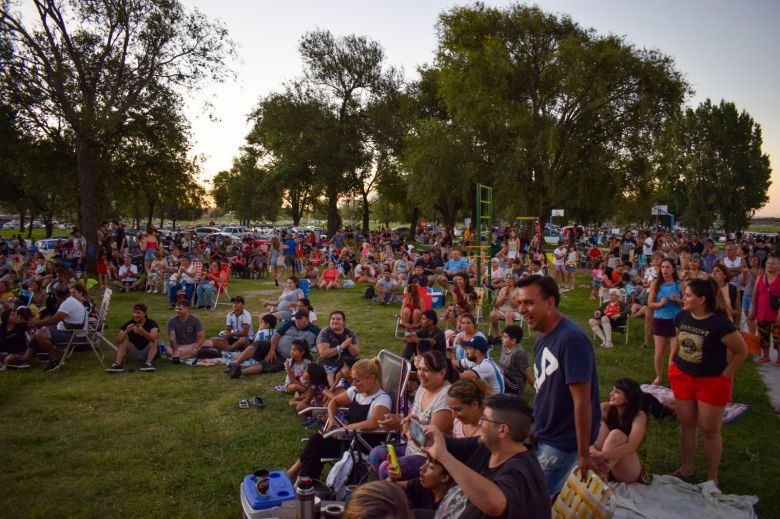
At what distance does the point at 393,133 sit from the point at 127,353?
2962 centimetres

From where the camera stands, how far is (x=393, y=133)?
36406 millimetres

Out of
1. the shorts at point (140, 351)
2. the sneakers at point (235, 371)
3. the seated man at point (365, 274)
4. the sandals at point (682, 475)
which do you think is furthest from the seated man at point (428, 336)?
the seated man at point (365, 274)

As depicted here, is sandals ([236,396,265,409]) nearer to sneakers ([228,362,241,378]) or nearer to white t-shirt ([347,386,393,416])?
sneakers ([228,362,241,378])

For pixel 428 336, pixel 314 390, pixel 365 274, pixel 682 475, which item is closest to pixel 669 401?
pixel 682 475

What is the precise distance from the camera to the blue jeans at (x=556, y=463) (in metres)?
3.09

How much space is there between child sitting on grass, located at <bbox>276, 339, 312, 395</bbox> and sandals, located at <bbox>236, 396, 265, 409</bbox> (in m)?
0.45

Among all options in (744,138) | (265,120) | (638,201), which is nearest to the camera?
(638,201)

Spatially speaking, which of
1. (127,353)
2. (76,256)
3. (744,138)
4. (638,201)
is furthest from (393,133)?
(744,138)

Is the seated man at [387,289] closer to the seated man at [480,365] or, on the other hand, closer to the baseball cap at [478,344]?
the seated man at [480,365]

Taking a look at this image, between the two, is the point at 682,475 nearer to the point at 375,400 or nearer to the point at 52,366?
the point at 375,400

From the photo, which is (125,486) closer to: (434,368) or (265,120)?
(434,368)

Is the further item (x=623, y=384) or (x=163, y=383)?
(x=163, y=383)

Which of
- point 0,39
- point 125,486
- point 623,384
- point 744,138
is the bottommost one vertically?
point 125,486

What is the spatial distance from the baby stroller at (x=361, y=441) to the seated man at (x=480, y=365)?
64 cm
